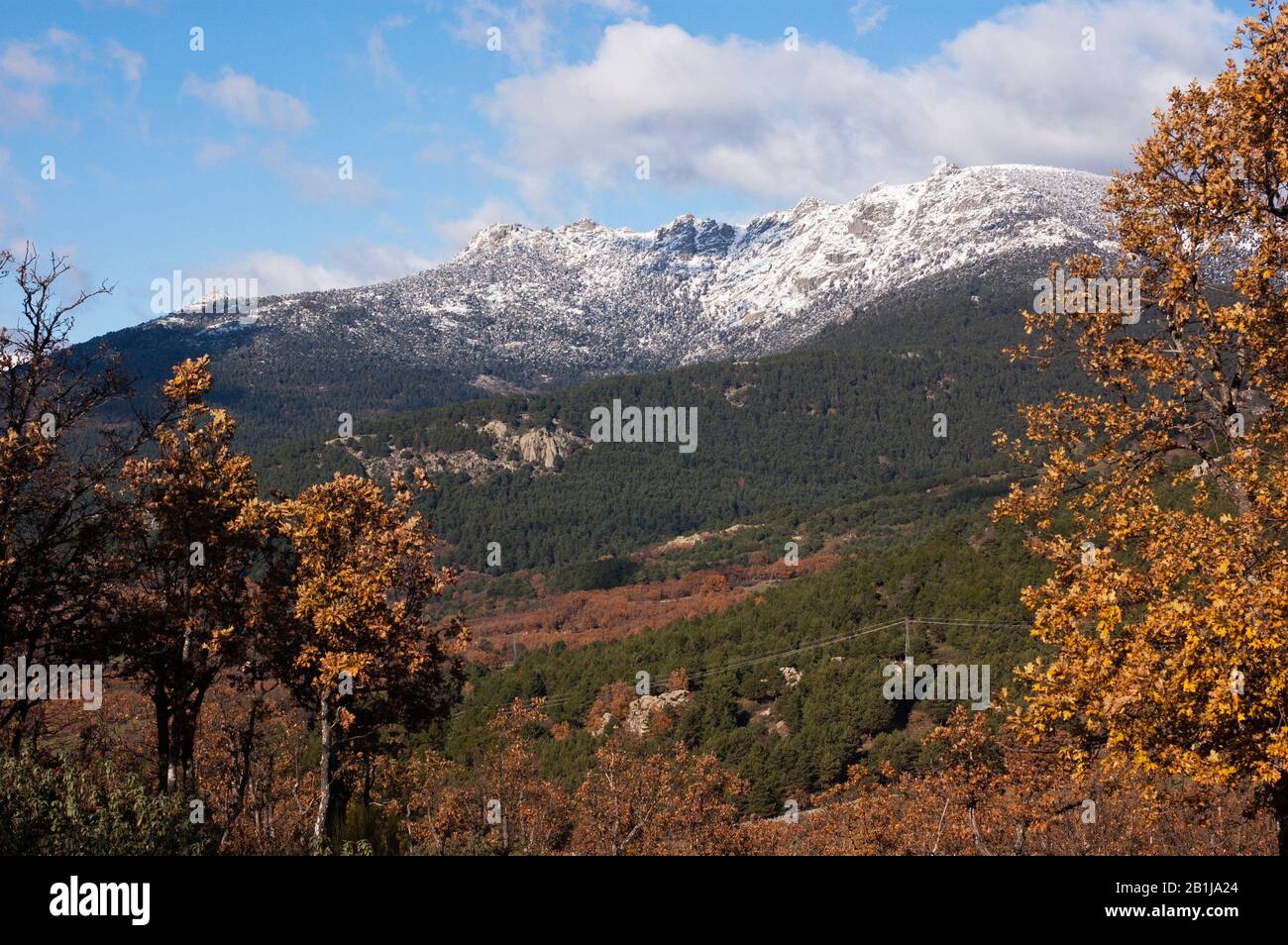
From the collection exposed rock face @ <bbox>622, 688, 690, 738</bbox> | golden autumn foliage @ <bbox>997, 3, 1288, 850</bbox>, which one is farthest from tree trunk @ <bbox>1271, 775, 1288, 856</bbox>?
exposed rock face @ <bbox>622, 688, 690, 738</bbox>

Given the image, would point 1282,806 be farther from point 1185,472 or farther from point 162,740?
point 162,740

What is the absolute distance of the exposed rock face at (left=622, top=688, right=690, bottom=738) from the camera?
80.0 metres

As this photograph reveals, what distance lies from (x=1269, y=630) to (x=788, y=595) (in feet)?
315

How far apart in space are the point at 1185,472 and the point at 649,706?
2665 inches

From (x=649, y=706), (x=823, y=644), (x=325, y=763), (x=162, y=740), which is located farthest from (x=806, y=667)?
(x=162, y=740)

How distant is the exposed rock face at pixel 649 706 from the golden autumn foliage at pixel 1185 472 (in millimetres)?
62237

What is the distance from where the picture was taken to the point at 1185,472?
1816 cm

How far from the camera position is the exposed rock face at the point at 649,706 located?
7997 cm

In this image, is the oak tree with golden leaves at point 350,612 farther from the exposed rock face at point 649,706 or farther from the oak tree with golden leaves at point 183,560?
the exposed rock face at point 649,706

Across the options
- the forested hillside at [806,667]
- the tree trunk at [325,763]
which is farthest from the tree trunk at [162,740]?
the forested hillside at [806,667]

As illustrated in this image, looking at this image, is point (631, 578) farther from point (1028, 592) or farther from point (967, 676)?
point (1028, 592)

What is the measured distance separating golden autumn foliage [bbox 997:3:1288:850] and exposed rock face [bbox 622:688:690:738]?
62237 millimetres
